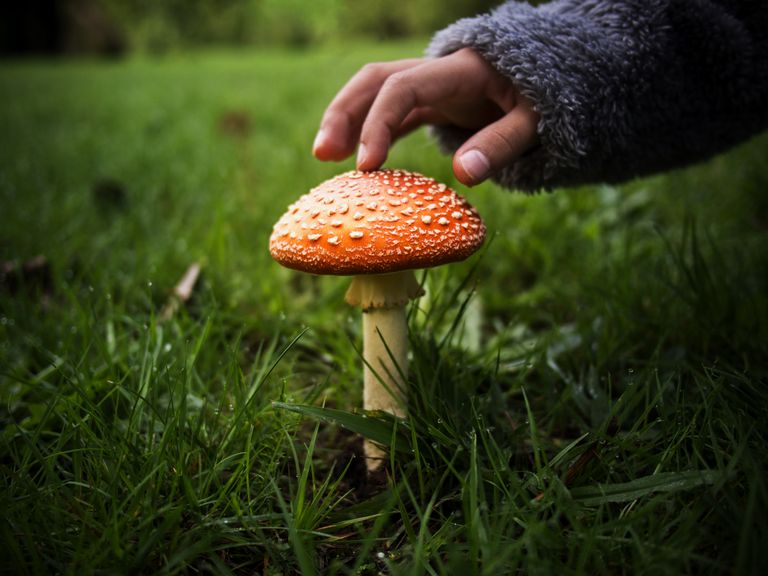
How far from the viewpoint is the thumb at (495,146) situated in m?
1.56

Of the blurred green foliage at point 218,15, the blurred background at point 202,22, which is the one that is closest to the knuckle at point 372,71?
A: the blurred background at point 202,22

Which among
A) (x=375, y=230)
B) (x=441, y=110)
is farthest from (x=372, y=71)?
(x=375, y=230)

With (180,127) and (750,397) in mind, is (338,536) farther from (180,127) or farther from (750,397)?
(180,127)

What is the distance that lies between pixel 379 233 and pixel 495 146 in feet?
1.42

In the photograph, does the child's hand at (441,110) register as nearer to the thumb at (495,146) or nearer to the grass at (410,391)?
the thumb at (495,146)

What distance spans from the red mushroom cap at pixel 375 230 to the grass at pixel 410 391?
0.25m

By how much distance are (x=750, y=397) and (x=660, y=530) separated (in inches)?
22.3

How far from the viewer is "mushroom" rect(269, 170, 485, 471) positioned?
148 cm

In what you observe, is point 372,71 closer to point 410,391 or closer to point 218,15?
point 410,391

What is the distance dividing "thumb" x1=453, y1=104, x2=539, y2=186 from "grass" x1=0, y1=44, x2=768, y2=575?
39 centimetres

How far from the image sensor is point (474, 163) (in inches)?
61.2

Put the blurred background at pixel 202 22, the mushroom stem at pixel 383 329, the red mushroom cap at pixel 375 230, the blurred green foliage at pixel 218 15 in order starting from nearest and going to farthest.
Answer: the red mushroom cap at pixel 375 230 → the mushroom stem at pixel 383 329 → the blurred green foliage at pixel 218 15 → the blurred background at pixel 202 22

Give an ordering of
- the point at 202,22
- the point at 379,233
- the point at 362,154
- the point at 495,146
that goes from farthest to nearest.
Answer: the point at 202,22 → the point at 362,154 → the point at 495,146 → the point at 379,233

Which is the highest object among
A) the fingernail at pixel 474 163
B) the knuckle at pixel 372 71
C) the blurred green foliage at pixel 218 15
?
the blurred green foliage at pixel 218 15
